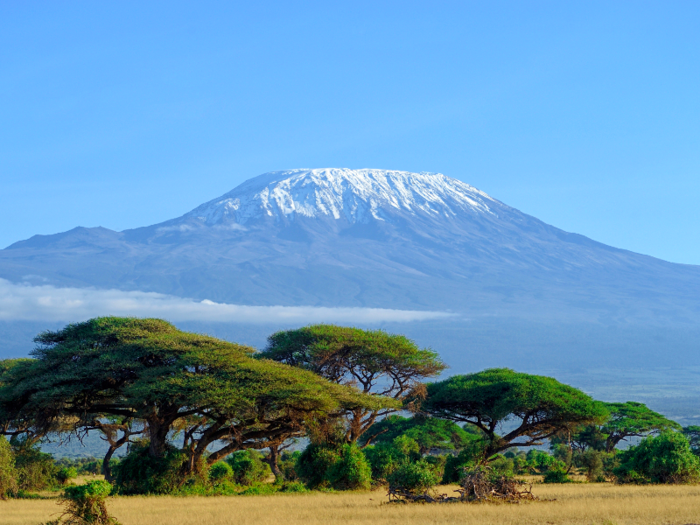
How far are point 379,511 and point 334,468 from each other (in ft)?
33.9

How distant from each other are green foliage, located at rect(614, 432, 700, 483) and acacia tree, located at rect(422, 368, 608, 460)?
5.07 m

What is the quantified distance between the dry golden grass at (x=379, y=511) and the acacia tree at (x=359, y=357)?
1614 cm

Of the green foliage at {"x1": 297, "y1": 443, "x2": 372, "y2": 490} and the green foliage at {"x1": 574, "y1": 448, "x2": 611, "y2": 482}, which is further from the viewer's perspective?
the green foliage at {"x1": 574, "y1": 448, "x2": 611, "y2": 482}

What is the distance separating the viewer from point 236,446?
32.5 metres

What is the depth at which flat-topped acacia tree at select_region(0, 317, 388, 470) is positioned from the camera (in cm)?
3023

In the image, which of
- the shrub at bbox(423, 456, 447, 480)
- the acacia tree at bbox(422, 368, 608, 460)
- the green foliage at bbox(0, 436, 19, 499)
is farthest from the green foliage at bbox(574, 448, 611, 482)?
the green foliage at bbox(0, 436, 19, 499)

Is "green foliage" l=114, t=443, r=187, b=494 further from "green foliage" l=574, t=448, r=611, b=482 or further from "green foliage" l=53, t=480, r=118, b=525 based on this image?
"green foliage" l=574, t=448, r=611, b=482

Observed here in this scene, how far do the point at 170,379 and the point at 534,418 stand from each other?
2259cm

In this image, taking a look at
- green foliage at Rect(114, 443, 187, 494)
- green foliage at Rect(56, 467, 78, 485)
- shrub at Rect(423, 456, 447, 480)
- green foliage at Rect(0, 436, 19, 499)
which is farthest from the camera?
shrub at Rect(423, 456, 447, 480)

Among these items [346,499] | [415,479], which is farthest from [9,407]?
[415,479]

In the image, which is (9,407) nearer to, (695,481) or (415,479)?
(415,479)

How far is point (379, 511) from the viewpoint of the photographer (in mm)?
23469

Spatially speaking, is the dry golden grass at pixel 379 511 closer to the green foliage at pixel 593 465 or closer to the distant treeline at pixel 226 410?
the distant treeline at pixel 226 410

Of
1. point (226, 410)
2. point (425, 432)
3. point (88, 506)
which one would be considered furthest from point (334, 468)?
point (425, 432)
